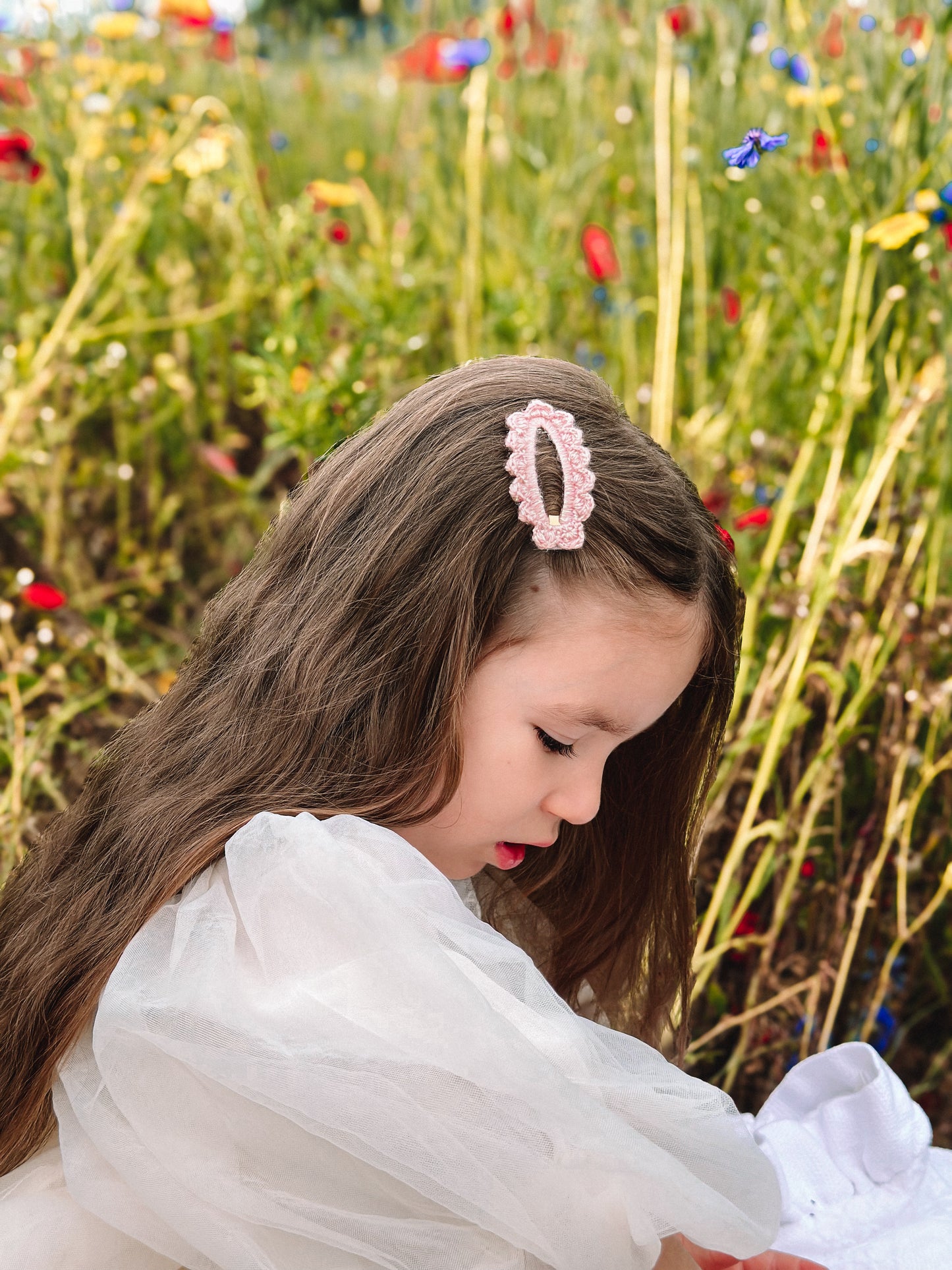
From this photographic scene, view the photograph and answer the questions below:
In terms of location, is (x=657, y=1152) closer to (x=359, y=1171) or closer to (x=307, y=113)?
(x=359, y=1171)

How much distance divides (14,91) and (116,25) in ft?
0.66

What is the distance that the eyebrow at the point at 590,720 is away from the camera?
0.94 m

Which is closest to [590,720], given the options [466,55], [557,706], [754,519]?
[557,706]

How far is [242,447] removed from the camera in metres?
2.31

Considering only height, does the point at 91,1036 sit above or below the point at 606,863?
above

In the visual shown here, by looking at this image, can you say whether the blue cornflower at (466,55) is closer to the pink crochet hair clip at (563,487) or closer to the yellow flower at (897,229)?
the yellow flower at (897,229)

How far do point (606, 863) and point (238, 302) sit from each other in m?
1.18

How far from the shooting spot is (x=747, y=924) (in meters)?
1.42

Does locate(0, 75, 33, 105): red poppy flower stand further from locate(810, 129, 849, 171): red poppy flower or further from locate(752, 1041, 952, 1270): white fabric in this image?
locate(752, 1041, 952, 1270): white fabric

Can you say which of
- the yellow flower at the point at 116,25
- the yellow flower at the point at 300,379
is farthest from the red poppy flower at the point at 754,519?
the yellow flower at the point at 116,25

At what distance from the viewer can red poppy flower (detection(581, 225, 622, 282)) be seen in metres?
1.88

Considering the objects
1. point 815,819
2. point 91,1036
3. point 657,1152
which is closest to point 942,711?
point 815,819

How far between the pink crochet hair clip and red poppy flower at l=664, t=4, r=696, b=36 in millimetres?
971

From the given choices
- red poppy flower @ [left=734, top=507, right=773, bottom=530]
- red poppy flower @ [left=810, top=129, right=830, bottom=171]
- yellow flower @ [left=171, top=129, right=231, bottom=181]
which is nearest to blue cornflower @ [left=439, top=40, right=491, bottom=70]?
yellow flower @ [left=171, top=129, right=231, bottom=181]
